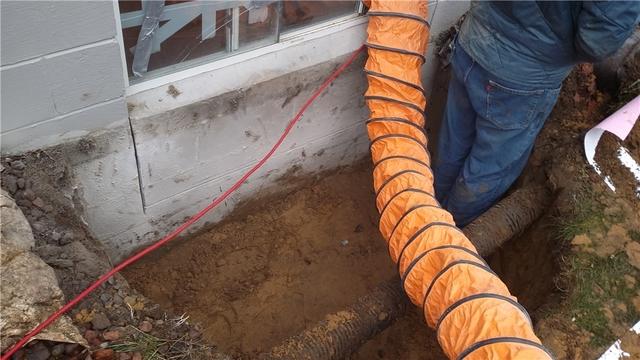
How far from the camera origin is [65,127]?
2.50 meters

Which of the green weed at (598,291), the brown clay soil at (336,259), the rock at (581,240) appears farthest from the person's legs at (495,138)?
the green weed at (598,291)

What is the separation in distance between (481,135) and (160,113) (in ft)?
6.12

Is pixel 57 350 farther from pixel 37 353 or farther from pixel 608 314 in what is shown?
pixel 608 314

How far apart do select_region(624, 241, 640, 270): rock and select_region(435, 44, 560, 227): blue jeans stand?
0.77m

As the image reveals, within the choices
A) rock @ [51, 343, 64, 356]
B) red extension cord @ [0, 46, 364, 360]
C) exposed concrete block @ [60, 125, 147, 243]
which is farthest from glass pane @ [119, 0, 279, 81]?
rock @ [51, 343, 64, 356]

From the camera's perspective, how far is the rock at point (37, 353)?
205 cm

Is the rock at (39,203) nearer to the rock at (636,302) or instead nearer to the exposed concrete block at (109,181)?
the exposed concrete block at (109,181)

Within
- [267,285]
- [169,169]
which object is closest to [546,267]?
[267,285]

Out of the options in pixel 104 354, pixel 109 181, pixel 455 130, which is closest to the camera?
pixel 104 354

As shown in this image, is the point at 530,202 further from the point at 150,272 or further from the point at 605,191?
the point at 150,272

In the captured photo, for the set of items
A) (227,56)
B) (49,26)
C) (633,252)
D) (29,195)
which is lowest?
(633,252)

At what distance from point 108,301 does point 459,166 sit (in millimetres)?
2428

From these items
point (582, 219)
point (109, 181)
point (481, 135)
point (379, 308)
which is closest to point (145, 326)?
point (109, 181)

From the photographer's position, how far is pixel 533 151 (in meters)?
3.75
